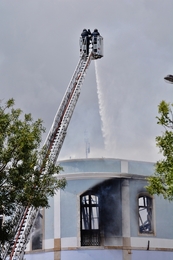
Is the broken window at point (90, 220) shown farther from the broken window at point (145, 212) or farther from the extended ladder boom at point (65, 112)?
the extended ladder boom at point (65, 112)

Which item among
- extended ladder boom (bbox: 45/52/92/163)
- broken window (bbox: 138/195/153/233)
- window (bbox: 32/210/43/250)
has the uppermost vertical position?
extended ladder boom (bbox: 45/52/92/163)

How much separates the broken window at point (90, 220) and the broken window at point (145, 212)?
2.61 meters

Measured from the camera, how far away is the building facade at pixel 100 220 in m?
39.4

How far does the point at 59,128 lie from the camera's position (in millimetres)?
39531

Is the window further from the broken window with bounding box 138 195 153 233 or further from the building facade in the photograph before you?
the broken window with bounding box 138 195 153 233

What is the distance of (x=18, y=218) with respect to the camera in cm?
3144

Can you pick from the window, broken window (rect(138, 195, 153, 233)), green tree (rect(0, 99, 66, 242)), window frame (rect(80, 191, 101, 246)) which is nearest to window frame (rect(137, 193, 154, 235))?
broken window (rect(138, 195, 153, 233))

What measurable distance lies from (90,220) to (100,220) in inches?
21.6

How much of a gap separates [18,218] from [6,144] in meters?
4.94

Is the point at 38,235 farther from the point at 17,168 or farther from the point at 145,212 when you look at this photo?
the point at 17,168

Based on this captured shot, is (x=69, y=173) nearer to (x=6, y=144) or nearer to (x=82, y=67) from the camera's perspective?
(x=82, y=67)

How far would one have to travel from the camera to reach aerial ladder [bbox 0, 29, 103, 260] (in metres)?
33.0

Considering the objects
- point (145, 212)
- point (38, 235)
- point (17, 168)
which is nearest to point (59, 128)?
point (38, 235)

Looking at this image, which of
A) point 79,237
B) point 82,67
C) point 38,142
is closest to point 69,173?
point 79,237
